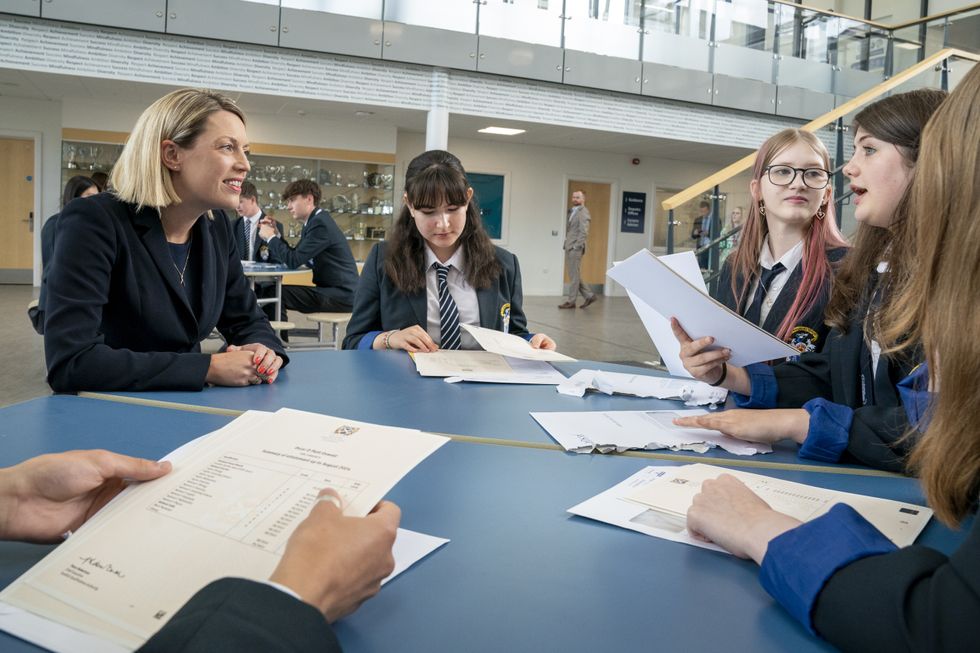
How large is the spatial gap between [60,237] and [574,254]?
33.3 ft

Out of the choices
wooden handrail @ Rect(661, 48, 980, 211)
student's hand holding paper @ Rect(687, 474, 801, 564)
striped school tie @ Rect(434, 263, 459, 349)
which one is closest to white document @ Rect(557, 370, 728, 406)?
striped school tie @ Rect(434, 263, 459, 349)

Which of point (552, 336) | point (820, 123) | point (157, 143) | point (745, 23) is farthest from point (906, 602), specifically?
point (745, 23)

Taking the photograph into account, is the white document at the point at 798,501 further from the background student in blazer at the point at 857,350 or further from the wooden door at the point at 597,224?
the wooden door at the point at 597,224

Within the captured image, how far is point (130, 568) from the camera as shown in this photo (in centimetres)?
72

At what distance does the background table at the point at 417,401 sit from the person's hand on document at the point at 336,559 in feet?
2.27

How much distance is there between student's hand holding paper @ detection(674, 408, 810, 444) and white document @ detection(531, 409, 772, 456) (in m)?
0.02

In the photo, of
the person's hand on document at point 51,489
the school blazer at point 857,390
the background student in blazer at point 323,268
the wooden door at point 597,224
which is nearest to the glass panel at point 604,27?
the wooden door at point 597,224

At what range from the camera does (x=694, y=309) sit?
1.49 metres

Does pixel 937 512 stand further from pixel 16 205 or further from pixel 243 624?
pixel 16 205

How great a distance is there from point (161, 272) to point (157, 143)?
1.16ft

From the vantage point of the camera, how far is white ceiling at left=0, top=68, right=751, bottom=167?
914 centimetres

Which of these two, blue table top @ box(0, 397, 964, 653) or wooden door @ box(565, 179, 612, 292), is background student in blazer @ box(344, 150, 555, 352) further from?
wooden door @ box(565, 179, 612, 292)

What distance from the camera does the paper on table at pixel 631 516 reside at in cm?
94

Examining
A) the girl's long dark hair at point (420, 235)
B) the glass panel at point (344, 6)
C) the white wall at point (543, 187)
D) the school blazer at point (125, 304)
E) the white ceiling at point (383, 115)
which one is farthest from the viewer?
the white wall at point (543, 187)
